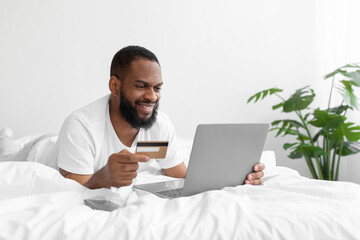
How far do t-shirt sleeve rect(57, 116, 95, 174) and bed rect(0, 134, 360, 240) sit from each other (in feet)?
0.99

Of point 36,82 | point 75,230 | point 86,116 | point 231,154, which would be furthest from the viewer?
point 36,82

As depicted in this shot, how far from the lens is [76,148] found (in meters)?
1.22

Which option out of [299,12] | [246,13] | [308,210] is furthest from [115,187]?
[299,12]

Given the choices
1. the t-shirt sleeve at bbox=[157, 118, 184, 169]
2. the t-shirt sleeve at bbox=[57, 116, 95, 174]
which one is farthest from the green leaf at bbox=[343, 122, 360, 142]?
the t-shirt sleeve at bbox=[57, 116, 95, 174]

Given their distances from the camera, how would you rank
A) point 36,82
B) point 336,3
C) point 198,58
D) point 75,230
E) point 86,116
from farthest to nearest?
point 336,3 → point 198,58 → point 36,82 → point 86,116 → point 75,230

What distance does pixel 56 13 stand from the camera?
2.24 m

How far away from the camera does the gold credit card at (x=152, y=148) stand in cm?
90

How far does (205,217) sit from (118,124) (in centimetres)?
72

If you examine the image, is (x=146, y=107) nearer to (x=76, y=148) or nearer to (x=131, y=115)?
(x=131, y=115)

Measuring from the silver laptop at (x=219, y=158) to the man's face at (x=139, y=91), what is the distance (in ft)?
1.03

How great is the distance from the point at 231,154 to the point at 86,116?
561 millimetres

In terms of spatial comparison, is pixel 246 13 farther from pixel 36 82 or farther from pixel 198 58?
pixel 36 82

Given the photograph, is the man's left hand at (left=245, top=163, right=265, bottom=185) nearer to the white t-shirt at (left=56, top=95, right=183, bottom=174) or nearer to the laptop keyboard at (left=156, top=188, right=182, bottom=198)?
the laptop keyboard at (left=156, top=188, right=182, bottom=198)

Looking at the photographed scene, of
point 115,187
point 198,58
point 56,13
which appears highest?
point 56,13
